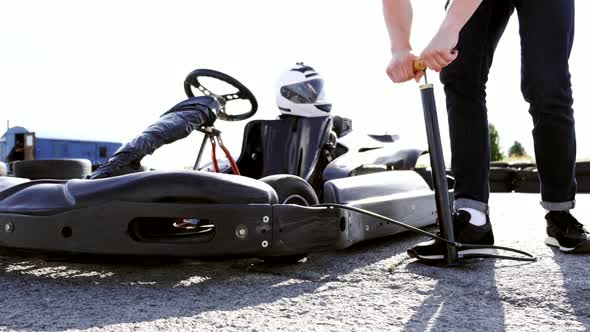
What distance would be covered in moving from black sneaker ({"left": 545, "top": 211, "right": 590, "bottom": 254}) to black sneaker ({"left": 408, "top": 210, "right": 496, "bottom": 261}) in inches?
10.7

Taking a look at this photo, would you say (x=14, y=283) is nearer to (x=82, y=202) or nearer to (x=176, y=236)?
(x=82, y=202)

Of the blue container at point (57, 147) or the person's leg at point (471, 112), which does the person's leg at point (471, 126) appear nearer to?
the person's leg at point (471, 112)

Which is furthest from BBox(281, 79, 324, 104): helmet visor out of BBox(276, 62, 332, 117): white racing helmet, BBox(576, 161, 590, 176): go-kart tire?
BBox(576, 161, 590, 176): go-kart tire

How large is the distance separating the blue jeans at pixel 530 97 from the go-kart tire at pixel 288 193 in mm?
629

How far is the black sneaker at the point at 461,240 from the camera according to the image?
2.09 meters

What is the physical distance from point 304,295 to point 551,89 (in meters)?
1.26

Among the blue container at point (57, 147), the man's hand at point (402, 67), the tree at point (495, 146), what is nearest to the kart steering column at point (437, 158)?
the man's hand at point (402, 67)

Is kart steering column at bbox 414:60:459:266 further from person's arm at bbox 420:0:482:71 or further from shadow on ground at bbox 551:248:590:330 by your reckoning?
shadow on ground at bbox 551:248:590:330

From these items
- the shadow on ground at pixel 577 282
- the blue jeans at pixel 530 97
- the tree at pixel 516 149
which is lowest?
the tree at pixel 516 149

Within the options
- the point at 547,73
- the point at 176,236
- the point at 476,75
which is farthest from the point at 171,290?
the point at 547,73

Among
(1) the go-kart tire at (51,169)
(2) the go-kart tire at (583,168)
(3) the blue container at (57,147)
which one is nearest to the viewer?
(1) the go-kart tire at (51,169)

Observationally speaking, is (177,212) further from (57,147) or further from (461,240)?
(57,147)

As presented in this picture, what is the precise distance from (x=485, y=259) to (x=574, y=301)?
602mm

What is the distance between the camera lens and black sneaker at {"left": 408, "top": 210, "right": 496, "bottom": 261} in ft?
6.84
